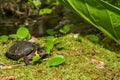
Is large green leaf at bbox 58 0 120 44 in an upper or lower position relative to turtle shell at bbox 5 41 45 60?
upper

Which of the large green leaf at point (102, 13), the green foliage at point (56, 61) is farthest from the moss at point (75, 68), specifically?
the large green leaf at point (102, 13)

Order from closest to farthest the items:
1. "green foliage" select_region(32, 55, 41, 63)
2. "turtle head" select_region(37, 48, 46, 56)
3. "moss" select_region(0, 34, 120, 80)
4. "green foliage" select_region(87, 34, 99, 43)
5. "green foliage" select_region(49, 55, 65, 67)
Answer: "moss" select_region(0, 34, 120, 80)
"green foliage" select_region(49, 55, 65, 67)
"green foliage" select_region(32, 55, 41, 63)
"turtle head" select_region(37, 48, 46, 56)
"green foliage" select_region(87, 34, 99, 43)

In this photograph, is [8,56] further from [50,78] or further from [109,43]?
[109,43]

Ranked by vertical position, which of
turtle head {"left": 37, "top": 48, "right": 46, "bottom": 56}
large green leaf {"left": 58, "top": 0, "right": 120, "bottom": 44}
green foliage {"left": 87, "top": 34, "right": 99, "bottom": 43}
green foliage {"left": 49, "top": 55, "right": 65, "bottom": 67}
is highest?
large green leaf {"left": 58, "top": 0, "right": 120, "bottom": 44}

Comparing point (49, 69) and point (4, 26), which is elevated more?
point (49, 69)

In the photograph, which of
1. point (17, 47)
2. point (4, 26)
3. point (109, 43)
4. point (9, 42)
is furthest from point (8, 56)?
point (4, 26)

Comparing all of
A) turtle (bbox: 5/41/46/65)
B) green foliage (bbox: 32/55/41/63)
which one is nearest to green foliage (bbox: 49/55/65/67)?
green foliage (bbox: 32/55/41/63)

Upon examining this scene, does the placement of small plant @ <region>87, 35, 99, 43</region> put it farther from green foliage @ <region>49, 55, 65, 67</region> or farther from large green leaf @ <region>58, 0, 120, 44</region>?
large green leaf @ <region>58, 0, 120, 44</region>

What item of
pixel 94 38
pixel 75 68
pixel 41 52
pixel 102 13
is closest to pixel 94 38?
pixel 94 38
